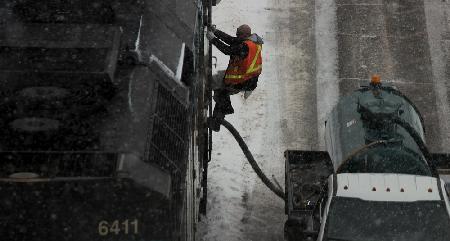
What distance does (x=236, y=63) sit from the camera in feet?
29.4

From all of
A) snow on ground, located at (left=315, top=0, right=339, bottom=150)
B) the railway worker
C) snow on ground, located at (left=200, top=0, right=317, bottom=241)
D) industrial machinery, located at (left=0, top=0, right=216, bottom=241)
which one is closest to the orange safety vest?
the railway worker

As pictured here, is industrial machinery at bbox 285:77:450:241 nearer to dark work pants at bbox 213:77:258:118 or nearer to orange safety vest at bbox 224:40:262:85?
dark work pants at bbox 213:77:258:118

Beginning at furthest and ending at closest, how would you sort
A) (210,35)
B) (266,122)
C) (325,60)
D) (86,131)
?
(325,60) < (266,122) < (210,35) < (86,131)

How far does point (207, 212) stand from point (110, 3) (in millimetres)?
4303

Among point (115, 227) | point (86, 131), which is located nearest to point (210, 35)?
point (86, 131)

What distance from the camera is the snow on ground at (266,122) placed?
923 centimetres

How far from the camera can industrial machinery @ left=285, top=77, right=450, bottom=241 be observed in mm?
6855

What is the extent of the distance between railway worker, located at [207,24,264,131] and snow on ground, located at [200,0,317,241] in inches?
43.9

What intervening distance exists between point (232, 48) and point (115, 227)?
4.59 metres

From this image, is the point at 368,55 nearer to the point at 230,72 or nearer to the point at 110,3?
the point at 230,72

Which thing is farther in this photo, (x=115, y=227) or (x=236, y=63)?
(x=236, y=63)

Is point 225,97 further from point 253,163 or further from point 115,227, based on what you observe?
point 115,227

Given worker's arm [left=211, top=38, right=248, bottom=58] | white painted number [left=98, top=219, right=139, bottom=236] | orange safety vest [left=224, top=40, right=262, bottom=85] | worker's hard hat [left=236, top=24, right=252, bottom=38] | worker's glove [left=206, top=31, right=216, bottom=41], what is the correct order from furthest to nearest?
worker's hard hat [left=236, top=24, right=252, bottom=38]
orange safety vest [left=224, top=40, right=262, bottom=85]
worker's arm [left=211, top=38, right=248, bottom=58]
worker's glove [left=206, top=31, right=216, bottom=41]
white painted number [left=98, top=219, right=139, bottom=236]

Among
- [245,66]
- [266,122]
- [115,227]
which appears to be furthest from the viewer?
[266,122]
